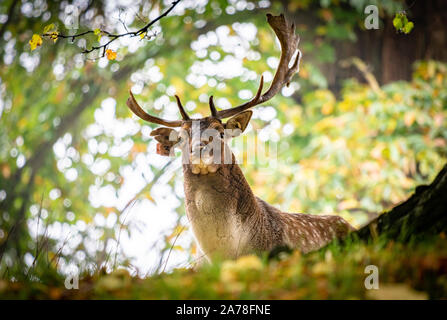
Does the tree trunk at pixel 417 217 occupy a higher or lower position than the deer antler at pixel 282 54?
lower

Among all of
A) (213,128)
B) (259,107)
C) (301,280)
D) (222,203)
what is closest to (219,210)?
(222,203)

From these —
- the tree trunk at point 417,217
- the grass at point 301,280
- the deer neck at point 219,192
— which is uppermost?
the deer neck at point 219,192

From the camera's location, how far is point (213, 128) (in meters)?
3.98

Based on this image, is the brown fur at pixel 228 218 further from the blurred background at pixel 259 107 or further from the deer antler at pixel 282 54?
the blurred background at pixel 259 107

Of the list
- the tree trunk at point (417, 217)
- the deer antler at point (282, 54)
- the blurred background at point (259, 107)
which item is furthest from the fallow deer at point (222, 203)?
the blurred background at point (259, 107)

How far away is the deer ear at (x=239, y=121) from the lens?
4.20 m

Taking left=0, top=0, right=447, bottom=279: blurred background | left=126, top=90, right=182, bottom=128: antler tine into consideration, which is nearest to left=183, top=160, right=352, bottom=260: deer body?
left=126, top=90, right=182, bottom=128: antler tine

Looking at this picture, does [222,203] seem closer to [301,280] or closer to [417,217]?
[417,217]

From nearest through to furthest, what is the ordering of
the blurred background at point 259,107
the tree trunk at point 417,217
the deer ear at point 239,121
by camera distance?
the tree trunk at point 417,217 → the deer ear at point 239,121 → the blurred background at point 259,107

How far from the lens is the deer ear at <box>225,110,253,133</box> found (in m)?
4.20

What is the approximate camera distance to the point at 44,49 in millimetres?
8984

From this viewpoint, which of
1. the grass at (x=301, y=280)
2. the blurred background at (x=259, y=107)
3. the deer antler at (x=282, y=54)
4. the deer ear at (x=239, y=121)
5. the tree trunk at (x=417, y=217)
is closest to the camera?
the grass at (x=301, y=280)

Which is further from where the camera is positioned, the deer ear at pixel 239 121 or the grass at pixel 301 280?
the deer ear at pixel 239 121
